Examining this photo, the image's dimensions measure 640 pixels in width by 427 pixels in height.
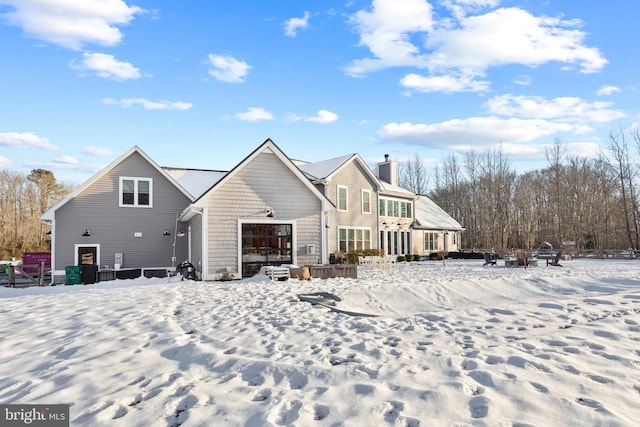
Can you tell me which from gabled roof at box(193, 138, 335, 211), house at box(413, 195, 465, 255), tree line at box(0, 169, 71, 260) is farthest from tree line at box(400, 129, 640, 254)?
tree line at box(0, 169, 71, 260)

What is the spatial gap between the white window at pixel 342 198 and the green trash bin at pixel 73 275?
14.6 metres

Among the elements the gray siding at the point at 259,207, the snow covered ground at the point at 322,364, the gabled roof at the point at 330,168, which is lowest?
the snow covered ground at the point at 322,364

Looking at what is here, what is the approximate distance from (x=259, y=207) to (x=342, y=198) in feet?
31.3

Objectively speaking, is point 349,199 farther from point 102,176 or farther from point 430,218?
point 102,176

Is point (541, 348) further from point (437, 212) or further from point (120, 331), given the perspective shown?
point (437, 212)

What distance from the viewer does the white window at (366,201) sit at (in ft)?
90.1

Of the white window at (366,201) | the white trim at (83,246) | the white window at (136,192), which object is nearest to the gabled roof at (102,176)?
the white window at (136,192)

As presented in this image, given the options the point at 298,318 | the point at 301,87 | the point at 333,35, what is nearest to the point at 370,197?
the point at 301,87

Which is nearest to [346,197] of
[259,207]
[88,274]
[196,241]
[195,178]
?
[195,178]

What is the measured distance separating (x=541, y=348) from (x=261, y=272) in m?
12.3

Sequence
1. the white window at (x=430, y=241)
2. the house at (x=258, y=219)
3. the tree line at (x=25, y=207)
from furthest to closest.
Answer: the tree line at (x=25, y=207) → the white window at (x=430, y=241) → the house at (x=258, y=219)

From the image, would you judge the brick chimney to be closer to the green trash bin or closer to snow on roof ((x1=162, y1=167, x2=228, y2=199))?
snow on roof ((x1=162, y1=167, x2=228, y2=199))

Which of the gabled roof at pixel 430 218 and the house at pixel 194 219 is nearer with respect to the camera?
the house at pixel 194 219

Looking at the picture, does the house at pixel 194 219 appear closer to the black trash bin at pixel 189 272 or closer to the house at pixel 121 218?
the house at pixel 121 218
